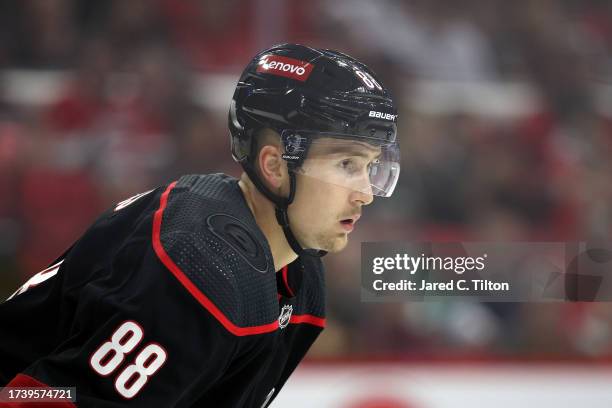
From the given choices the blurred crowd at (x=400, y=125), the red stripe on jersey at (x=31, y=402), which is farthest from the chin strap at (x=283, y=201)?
the blurred crowd at (x=400, y=125)

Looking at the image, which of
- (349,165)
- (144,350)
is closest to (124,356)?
(144,350)

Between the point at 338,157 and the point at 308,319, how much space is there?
0.48 meters

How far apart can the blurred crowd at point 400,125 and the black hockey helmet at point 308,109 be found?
65.2 inches

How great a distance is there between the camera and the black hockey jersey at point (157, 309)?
5.13 ft

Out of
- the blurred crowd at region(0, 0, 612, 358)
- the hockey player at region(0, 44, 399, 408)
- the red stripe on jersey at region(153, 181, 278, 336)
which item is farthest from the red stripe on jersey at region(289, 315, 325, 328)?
the blurred crowd at region(0, 0, 612, 358)

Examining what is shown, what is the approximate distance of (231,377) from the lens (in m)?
1.85

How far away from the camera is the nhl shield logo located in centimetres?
207

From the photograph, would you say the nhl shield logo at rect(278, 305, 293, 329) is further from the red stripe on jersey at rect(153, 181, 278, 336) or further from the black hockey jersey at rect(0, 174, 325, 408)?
the red stripe on jersey at rect(153, 181, 278, 336)

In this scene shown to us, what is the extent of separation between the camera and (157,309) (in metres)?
1.58

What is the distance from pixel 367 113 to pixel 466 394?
175 centimetres

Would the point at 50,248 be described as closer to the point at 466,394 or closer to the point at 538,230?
the point at 466,394

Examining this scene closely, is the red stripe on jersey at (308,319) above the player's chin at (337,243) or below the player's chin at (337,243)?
below

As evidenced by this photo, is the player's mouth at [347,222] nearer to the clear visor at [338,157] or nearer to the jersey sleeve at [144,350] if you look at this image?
the clear visor at [338,157]

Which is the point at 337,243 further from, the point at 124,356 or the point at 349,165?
the point at 124,356
